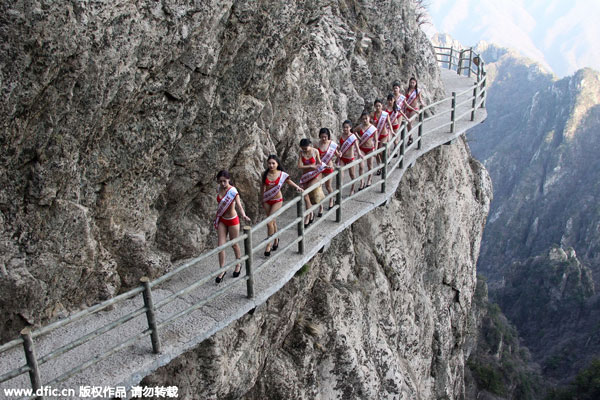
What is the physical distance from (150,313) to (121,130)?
2482 millimetres

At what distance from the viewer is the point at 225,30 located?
23.6 ft

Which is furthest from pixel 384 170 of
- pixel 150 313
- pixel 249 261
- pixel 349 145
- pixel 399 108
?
pixel 150 313

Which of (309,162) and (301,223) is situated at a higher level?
(309,162)

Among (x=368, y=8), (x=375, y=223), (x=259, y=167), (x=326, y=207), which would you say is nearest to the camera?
(x=259, y=167)

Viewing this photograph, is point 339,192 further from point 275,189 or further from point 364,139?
point 364,139

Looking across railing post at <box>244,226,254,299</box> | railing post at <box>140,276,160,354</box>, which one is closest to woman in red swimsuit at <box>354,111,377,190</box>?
railing post at <box>244,226,254,299</box>

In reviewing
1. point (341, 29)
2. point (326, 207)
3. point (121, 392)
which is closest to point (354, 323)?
point (326, 207)

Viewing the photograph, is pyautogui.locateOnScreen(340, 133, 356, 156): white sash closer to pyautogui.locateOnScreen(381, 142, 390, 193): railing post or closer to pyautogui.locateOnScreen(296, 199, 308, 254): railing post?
pyautogui.locateOnScreen(381, 142, 390, 193): railing post

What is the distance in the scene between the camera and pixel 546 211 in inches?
3861

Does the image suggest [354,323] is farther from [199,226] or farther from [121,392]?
[121,392]

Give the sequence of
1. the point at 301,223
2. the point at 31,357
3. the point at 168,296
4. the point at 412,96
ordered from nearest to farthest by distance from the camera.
Result: the point at 31,357 → the point at 168,296 → the point at 301,223 → the point at 412,96

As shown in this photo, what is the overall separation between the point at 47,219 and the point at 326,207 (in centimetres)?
509

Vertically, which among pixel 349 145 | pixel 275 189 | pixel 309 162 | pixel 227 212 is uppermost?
pixel 349 145

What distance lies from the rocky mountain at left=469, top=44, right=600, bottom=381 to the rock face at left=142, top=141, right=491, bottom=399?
39.7 meters
